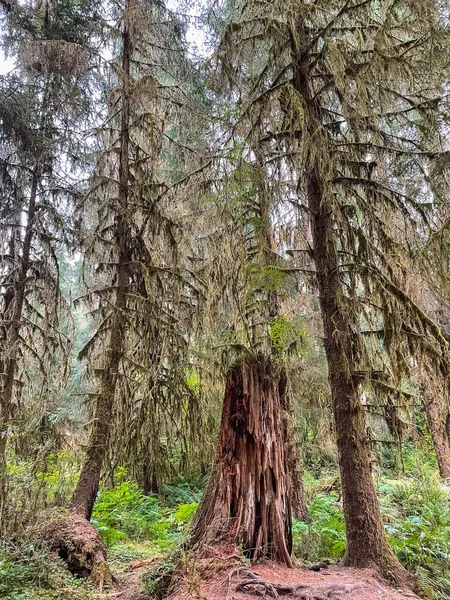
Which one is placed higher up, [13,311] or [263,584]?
[13,311]

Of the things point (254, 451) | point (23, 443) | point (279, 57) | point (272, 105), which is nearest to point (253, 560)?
point (254, 451)

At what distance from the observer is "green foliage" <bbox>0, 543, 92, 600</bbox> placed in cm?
311

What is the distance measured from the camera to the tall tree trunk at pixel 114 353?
5.22 m

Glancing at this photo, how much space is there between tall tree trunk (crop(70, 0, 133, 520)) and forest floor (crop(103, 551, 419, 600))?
1492 millimetres

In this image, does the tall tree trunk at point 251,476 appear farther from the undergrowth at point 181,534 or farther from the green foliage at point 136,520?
the green foliage at point 136,520

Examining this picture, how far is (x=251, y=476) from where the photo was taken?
4234 mm

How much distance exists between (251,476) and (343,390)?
137 centimetres

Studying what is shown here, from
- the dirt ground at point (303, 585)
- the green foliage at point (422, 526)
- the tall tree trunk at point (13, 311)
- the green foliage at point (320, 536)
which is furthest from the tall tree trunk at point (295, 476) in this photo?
the tall tree trunk at point (13, 311)

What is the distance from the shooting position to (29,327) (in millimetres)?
6918

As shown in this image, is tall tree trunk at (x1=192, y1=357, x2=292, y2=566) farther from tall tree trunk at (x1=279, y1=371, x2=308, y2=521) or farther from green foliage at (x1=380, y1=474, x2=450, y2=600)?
tall tree trunk at (x1=279, y1=371, x2=308, y2=521)

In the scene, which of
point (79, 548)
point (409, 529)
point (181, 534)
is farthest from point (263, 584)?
point (409, 529)

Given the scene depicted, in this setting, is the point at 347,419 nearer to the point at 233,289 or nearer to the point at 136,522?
the point at 233,289

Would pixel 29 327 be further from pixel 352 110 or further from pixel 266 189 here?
pixel 352 110

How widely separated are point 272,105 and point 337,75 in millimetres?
1025
